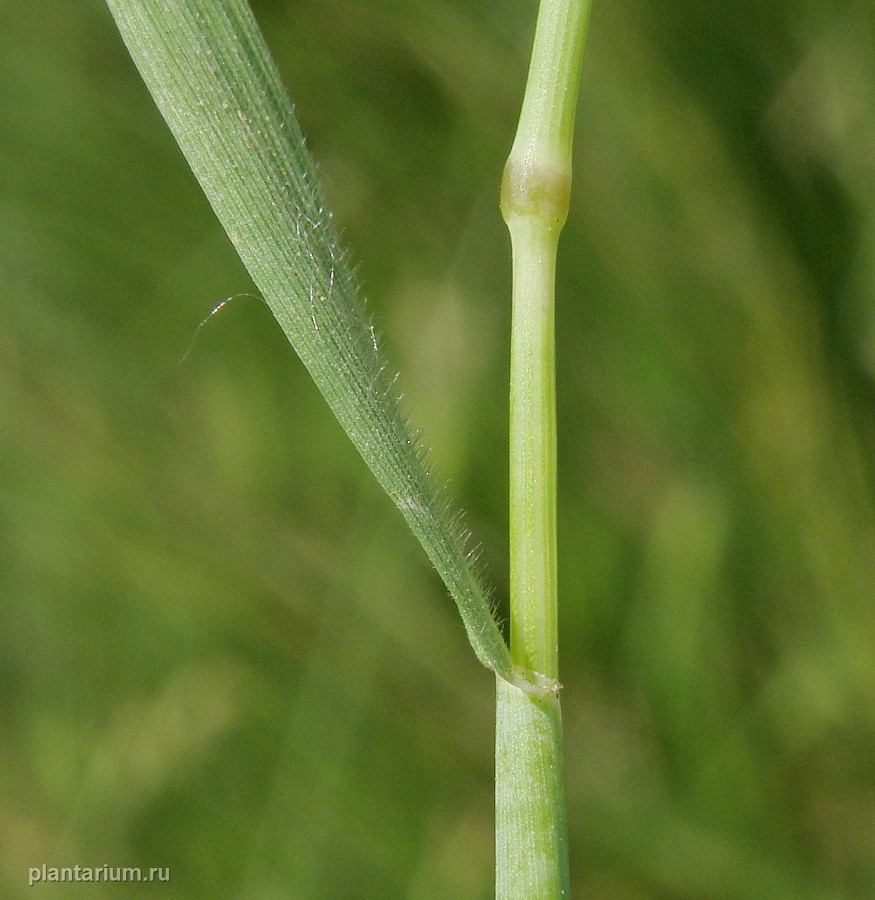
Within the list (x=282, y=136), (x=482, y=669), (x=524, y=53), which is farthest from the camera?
(x=482, y=669)

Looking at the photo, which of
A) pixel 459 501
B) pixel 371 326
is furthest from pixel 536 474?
pixel 459 501

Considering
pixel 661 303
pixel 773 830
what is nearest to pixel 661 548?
pixel 661 303

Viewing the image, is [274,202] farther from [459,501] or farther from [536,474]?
[459,501]

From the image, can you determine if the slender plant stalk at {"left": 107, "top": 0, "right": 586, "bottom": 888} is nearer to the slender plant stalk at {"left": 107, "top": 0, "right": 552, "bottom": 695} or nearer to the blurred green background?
the slender plant stalk at {"left": 107, "top": 0, "right": 552, "bottom": 695}

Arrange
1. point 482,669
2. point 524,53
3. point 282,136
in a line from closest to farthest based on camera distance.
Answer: point 282,136, point 524,53, point 482,669

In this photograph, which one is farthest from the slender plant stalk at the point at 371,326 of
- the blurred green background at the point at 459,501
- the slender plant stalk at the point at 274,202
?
the blurred green background at the point at 459,501

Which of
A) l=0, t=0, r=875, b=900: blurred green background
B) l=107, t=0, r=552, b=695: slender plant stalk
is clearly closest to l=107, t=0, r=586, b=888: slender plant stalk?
l=107, t=0, r=552, b=695: slender plant stalk

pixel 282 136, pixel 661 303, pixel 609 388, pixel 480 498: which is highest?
pixel 661 303

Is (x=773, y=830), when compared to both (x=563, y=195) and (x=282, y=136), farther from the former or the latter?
(x=282, y=136)
